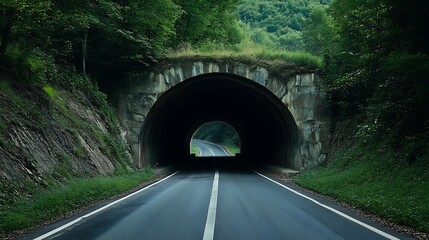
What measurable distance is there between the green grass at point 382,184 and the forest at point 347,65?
42 mm

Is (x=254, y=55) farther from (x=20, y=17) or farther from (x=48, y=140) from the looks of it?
(x=20, y=17)

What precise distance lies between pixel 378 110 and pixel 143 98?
12745 millimetres

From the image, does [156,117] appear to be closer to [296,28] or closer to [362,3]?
[362,3]

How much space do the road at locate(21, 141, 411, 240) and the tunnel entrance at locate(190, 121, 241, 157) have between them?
65.3m

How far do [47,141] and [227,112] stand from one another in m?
27.9

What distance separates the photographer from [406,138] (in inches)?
577

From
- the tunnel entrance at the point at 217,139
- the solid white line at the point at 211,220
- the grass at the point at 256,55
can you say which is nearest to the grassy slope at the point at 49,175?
the solid white line at the point at 211,220

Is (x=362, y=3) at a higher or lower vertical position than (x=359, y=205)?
higher

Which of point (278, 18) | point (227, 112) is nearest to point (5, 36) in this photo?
point (227, 112)

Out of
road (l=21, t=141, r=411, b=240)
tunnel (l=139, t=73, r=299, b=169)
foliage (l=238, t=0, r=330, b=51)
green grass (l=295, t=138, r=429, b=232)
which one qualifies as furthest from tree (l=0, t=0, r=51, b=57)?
foliage (l=238, t=0, r=330, b=51)

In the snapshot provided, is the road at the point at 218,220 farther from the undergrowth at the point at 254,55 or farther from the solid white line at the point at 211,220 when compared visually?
the undergrowth at the point at 254,55

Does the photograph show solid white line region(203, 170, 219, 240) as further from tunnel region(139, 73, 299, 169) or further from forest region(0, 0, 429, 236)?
tunnel region(139, 73, 299, 169)

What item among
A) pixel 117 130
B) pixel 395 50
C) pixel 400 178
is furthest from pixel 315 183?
pixel 117 130

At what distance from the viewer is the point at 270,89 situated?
2388cm
